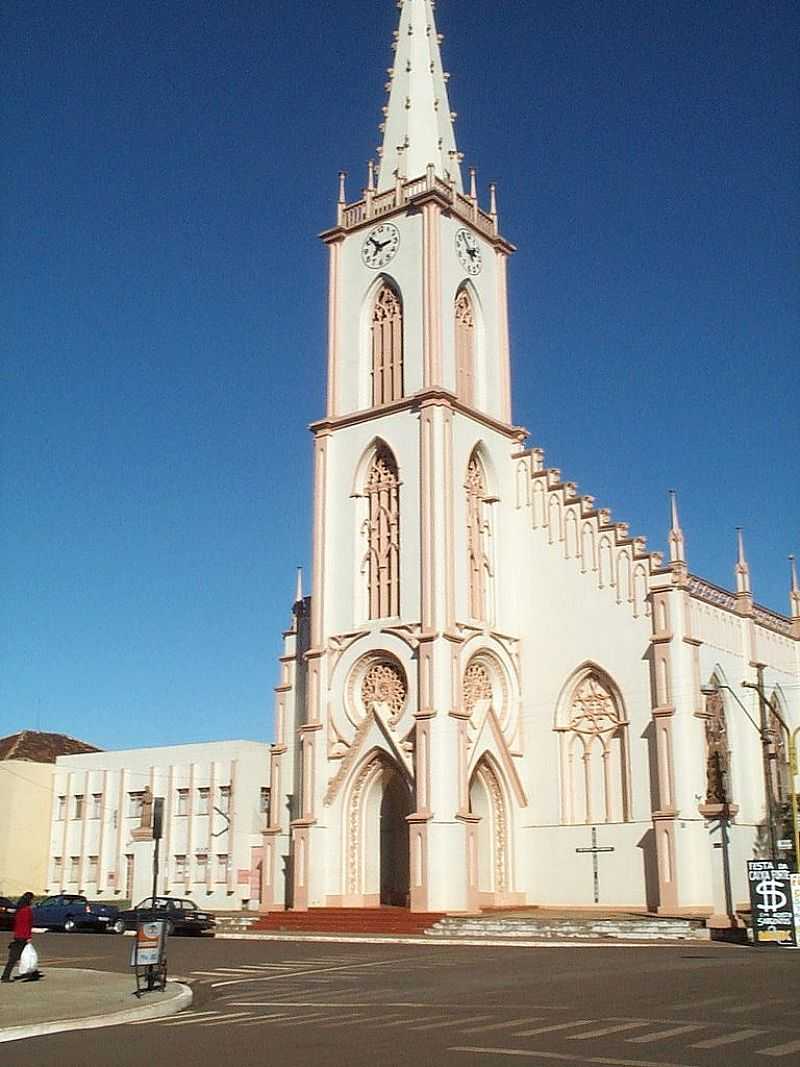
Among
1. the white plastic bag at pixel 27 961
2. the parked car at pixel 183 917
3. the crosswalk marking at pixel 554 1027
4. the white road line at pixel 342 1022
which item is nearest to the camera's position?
the crosswalk marking at pixel 554 1027

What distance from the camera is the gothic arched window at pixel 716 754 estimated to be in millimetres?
39156

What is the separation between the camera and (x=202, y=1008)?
17.7m

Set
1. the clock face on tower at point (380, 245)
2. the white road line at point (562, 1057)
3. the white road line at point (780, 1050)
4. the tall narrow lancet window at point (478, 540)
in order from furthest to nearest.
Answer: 1. the clock face on tower at point (380, 245)
2. the tall narrow lancet window at point (478, 540)
3. the white road line at point (780, 1050)
4. the white road line at point (562, 1057)

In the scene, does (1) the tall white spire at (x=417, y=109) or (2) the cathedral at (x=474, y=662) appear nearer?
(2) the cathedral at (x=474, y=662)

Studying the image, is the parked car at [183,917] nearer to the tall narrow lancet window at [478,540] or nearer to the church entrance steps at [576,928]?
the church entrance steps at [576,928]

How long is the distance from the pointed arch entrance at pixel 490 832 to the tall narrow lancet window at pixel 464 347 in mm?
13743

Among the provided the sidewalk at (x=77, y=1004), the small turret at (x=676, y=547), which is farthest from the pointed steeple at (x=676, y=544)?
the sidewalk at (x=77, y=1004)

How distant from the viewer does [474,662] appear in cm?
4297

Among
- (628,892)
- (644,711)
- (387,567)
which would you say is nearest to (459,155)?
(387,567)

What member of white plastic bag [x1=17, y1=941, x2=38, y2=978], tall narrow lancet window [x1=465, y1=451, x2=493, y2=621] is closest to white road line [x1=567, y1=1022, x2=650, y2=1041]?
white plastic bag [x1=17, y1=941, x2=38, y2=978]

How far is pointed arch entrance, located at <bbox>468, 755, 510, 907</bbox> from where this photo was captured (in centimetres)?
4162

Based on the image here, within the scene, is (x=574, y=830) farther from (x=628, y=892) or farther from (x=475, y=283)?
(x=475, y=283)

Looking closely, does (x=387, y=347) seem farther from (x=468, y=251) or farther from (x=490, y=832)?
(x=490, y=832)

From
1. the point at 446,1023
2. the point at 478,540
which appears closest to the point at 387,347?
the point at 478,540
